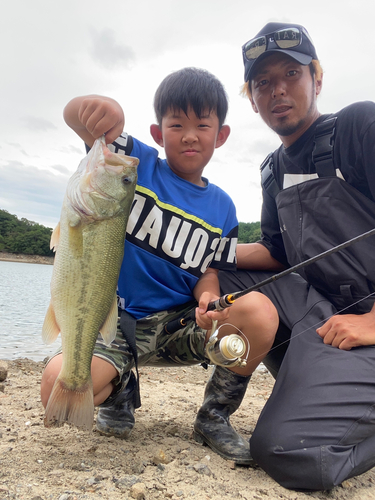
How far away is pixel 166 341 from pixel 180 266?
0.60 meters

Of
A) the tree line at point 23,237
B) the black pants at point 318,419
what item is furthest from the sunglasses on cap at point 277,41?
the tree line at point 23,237

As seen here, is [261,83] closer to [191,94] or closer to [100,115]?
[191,94]

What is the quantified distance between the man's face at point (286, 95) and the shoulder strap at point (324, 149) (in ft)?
0.91

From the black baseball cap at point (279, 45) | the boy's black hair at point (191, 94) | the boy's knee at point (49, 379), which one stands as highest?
the black baseball cap at point (279, 45)

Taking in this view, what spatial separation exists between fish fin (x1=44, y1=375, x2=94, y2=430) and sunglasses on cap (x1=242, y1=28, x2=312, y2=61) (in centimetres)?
311

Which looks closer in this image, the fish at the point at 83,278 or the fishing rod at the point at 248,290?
the fish at the point at 83,278

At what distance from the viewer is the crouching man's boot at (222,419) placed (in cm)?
244

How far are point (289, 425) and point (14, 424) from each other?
6.37 feet

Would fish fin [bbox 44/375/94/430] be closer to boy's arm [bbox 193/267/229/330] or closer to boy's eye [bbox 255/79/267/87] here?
boy's arm [bbox 193/267/229/330]

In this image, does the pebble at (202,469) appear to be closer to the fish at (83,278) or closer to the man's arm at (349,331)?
the fish at (83,278)

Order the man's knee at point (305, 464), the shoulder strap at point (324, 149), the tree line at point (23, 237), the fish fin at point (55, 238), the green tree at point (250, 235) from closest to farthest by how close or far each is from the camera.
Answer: the man's knee at point (305, 464) < the fish fin at point (55, 238) < the shoulder strap at point (324, 149) < the green tree at point (250, 235) < the tree line at point (23, 237)

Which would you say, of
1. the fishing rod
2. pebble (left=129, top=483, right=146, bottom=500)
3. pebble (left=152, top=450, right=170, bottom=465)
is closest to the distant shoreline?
A: the fishing rod

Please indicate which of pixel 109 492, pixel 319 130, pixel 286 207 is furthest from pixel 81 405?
pixel 319 130

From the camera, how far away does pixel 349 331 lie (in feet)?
8.48
